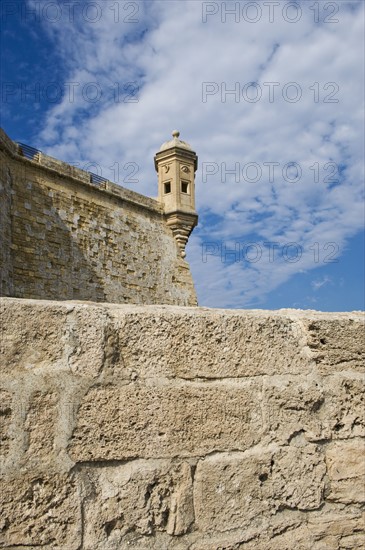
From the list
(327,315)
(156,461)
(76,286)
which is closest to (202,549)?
(156,461)

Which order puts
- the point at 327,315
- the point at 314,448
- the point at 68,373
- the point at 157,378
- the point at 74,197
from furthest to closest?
1. the point at 74,197
2. the point at 327,315
3. the point at 314,448
4. the point at 157,378
5. the point at 68,373

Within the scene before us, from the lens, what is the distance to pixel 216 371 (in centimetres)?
172

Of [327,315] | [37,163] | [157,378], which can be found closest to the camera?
[157,378]

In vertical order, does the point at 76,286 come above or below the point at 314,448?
above

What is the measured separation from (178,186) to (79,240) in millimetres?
5456

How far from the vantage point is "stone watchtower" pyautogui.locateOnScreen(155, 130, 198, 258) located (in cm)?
1841

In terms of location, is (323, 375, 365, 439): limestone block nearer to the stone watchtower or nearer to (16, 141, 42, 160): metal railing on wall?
(16, 141, 42, 160): metal railing on wall

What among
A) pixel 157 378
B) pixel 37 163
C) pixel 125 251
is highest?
pixel 37 163

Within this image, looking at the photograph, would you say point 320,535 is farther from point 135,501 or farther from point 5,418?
point 5,418

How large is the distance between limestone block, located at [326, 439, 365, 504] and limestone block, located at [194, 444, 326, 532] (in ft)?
0.15

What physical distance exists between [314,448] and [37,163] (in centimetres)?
1279

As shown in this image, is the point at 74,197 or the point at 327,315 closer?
the point at 327,315

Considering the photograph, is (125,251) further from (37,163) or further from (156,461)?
(156,461)

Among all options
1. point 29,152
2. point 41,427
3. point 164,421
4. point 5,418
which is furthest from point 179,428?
point 29,152
